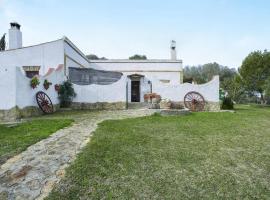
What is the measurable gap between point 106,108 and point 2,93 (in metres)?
6.16

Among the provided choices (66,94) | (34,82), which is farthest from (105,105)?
(34,82)

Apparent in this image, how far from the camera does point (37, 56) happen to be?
16.1 meters

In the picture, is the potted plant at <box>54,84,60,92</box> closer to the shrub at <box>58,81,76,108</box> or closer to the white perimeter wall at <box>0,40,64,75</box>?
the shrub at <box>58,81,76,108</box>

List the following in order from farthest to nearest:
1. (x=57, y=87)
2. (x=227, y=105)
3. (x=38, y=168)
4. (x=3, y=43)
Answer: (x=3, y=43) → (x=227, y=105) → (x=57, y=87) → (x=38, y=168)

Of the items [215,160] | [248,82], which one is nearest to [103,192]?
[215,160]

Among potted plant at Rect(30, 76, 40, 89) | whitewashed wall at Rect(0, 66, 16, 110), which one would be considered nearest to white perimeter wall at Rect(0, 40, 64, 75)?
potted plant at Rect(30, 76, 40, 89)

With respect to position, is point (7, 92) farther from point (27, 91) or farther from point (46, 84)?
point (46, 84)

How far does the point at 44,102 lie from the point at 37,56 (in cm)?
438

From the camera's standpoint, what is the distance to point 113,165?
4520mm

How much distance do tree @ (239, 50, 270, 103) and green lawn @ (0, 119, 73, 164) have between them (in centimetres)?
2805

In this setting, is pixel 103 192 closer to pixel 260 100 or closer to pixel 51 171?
pixel 51 171

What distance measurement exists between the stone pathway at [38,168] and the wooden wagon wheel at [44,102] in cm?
653

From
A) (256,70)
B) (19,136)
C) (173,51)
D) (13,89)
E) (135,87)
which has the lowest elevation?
(19,136)

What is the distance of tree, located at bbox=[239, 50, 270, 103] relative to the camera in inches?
1242
